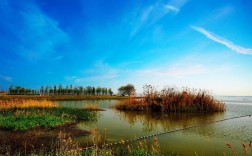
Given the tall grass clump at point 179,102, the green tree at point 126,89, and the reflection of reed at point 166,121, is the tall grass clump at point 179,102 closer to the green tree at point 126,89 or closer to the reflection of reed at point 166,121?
the reflection of reed at point 166,121

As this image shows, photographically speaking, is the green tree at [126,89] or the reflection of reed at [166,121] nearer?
the reflection of reed at [166,121]

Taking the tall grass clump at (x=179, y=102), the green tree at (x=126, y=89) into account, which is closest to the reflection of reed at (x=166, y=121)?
the tall grass clump at (x=179, y=102)

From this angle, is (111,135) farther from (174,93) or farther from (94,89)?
(94,89)

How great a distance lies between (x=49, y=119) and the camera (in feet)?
45.4

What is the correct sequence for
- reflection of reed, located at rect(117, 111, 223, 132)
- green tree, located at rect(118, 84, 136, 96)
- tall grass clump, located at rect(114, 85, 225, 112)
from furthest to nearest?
green tree, located at rect(118, 84, 136, 96) → tall grass clump, located at rect(114, 85, 225, 112) → reflection of reed, located at rect(117, 111, 223, 132)

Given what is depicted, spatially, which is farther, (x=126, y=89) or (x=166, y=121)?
(x=126, y=89)

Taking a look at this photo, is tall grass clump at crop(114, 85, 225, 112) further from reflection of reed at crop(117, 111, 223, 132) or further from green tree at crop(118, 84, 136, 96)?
green tree at crop(118, 84, 136, 96)

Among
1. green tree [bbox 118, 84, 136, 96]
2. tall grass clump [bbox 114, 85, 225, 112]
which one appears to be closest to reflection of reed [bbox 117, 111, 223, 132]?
tall grass clump [bbox 114, 85, 225, 112]

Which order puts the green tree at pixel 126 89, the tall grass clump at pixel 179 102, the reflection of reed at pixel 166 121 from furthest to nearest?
the green tree at pixel 126 89 < the tall grass clump at pixel 179 102 < the reflection of reed at pixel 166 121

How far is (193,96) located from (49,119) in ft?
45.8

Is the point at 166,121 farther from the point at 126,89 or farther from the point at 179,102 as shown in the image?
the point at 126,89

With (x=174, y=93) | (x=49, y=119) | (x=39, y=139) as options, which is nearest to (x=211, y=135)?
(x=39, y=139)

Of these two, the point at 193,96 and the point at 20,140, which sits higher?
the point at 193,96

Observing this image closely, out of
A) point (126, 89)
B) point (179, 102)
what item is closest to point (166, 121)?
point (179, 102)
